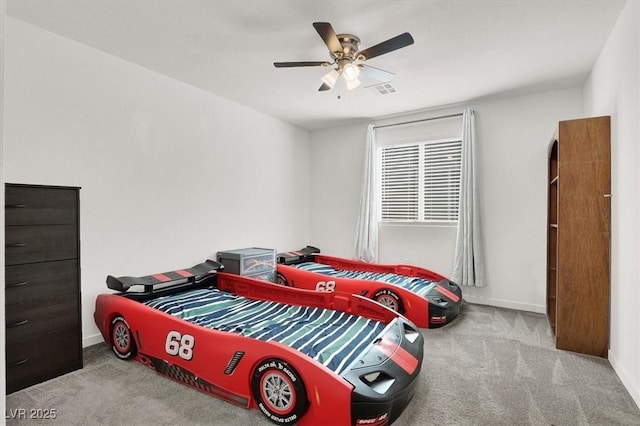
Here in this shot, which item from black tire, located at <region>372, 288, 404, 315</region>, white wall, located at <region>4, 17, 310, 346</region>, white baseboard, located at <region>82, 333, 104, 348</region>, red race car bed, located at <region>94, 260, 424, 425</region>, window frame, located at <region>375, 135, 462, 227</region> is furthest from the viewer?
window frame, located at <region>375, 135, 462, 227</region>

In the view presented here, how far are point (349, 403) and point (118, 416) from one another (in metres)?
1.33

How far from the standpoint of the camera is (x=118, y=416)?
187cm

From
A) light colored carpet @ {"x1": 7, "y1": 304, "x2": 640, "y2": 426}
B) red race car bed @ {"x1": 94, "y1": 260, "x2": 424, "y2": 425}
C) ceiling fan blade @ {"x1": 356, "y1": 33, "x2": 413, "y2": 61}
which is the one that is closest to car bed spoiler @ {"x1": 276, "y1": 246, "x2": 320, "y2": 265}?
red race car bed @ {"x1": 94, "y1": 260, "x2": 424, "y2": 425}

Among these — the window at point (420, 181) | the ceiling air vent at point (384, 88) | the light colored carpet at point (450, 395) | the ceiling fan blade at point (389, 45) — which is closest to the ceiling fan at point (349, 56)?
the ceiling fan blade at point (389, 45)

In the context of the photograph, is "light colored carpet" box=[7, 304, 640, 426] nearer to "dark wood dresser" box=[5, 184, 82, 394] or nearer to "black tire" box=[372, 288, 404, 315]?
"dark wood dresser" box=[5, 184, 82, 394]

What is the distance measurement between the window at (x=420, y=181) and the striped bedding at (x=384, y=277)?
0.99 m

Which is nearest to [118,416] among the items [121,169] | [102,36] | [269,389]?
[269,389]

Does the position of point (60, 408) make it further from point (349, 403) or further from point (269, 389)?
point (349, 403)

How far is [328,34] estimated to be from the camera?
7.01ft

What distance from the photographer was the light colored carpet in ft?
6.09

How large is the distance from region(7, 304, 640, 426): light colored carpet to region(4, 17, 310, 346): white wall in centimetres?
75

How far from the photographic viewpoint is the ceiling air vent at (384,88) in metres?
3.56

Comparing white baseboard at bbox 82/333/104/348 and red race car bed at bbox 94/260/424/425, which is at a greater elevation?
red race car bed at bbox 94/260/424/425

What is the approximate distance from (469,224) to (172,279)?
Answer: 11.0ft
